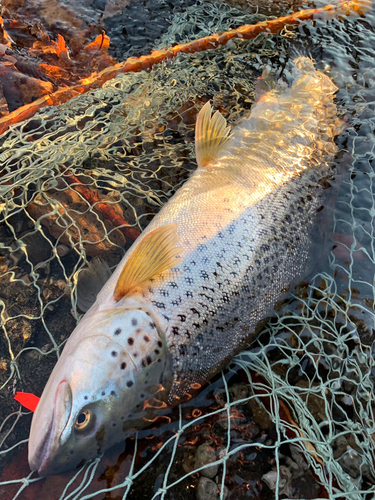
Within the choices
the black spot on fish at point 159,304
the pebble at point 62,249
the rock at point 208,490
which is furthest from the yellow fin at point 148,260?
the rock at point 208,490

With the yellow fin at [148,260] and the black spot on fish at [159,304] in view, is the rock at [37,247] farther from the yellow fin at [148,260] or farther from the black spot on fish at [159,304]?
the black spot on fish at [159,304]

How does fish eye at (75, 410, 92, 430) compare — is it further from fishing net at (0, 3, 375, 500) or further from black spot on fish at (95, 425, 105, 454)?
fishing net at (0, 3, 375, 500)

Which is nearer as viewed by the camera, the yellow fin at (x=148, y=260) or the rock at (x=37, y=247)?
the yellow fin at (x=148, y=260)

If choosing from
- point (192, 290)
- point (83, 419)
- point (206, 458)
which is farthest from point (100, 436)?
point (192, 290)

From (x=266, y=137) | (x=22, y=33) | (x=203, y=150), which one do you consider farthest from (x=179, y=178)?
(x=22, y=33)

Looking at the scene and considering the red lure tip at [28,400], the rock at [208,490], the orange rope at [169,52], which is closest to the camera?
the rock at [208,490]

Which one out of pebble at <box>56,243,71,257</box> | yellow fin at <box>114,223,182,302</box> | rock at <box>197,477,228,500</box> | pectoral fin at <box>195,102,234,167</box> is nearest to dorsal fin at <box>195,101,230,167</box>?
pectoral fin at <box>195,102,234,167</box>

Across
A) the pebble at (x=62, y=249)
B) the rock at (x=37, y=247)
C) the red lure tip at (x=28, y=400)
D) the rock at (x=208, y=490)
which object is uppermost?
the rock at (x=37, y=247)

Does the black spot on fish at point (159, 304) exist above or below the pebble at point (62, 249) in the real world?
below

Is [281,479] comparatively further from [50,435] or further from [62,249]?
[62,249]
